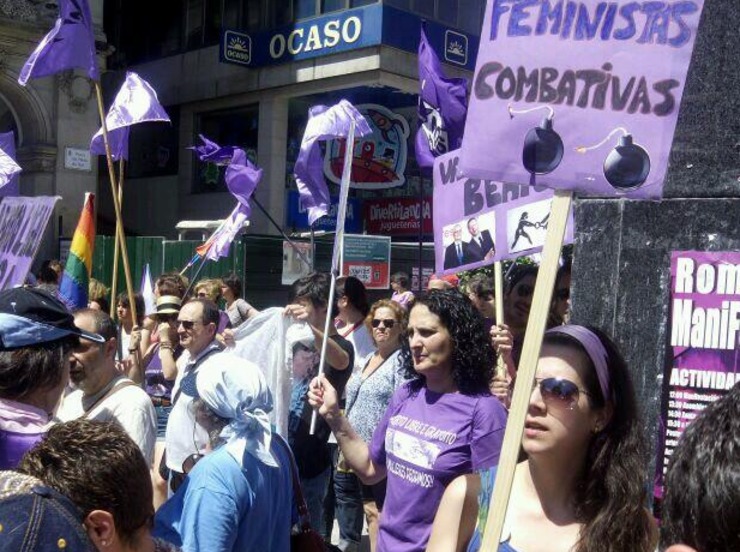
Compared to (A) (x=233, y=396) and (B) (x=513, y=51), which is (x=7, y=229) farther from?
(B) (x=513, y=51)

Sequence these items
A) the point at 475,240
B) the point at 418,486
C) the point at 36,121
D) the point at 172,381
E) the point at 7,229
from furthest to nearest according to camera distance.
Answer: the point at 36,121, the point at 172,381, the point at 7,229, the point at 475,240, the point at 418,486

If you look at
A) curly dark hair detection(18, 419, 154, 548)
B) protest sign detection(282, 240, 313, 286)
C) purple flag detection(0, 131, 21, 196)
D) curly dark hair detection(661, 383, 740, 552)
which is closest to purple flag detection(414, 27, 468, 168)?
purple flag detection(0, 131, 21, 196)

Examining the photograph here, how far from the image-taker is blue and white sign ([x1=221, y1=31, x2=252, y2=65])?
2202 cm

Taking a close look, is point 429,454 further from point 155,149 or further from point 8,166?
point 155,149

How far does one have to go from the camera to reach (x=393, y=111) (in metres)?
24.2

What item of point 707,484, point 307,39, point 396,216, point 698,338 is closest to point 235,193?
point 698,338

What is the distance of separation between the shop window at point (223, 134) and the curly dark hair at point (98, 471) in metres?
21.6

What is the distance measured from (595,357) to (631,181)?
484mm

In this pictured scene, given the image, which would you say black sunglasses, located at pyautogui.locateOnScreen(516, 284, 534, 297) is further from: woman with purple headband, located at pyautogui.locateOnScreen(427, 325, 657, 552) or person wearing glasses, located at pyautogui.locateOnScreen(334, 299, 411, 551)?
woman with purple headband, located at pyautogui.locateOnScreen(427, 325, 657, 552)

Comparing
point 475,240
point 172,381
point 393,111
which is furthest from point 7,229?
point 393,111

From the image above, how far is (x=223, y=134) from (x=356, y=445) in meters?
22.1

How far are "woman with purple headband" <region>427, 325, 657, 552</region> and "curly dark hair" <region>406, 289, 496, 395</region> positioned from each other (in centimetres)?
109

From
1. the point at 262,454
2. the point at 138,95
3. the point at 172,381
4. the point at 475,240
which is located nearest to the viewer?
the point at 262,454

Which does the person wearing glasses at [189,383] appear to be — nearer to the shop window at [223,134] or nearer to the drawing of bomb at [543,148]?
the drawing of bomb at [543,148]
